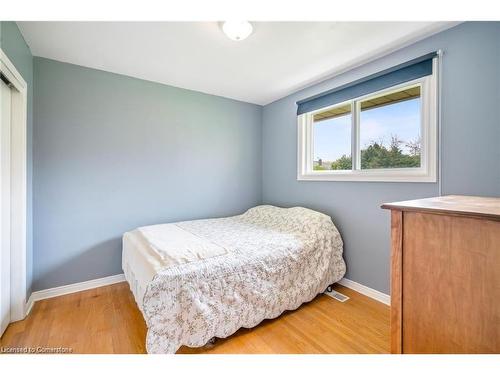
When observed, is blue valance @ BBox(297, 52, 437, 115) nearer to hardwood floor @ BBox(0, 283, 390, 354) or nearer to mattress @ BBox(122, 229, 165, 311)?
hardwood floor @ BBox(0, 283, 390, 354)

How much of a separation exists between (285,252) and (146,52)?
7.16 ft

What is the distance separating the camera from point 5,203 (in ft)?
5.45

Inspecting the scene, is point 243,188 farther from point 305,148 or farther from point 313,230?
point 313,230

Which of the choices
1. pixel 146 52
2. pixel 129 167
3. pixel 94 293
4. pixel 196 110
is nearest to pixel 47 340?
pixel 94 293

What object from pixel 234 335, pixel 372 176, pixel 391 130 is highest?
pixel 391 130

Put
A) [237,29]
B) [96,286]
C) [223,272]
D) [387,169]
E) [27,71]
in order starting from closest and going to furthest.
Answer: [223,272] → [237,29] → [27,71] → [387,169] → [96,286]

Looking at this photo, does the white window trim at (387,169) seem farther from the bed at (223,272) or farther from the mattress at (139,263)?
the mattress at (139,263)

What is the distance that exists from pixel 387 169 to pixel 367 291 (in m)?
1.22

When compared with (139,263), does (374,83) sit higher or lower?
higher

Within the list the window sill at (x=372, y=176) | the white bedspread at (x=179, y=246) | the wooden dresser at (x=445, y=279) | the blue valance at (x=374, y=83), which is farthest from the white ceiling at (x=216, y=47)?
the white bedspread at (x=179, y=246)

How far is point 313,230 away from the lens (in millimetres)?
2242

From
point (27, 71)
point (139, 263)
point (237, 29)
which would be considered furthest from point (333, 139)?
point (27, 71)

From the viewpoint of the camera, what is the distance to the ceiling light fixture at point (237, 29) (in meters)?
1.64

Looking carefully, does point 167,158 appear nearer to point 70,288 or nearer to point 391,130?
point 70,288
